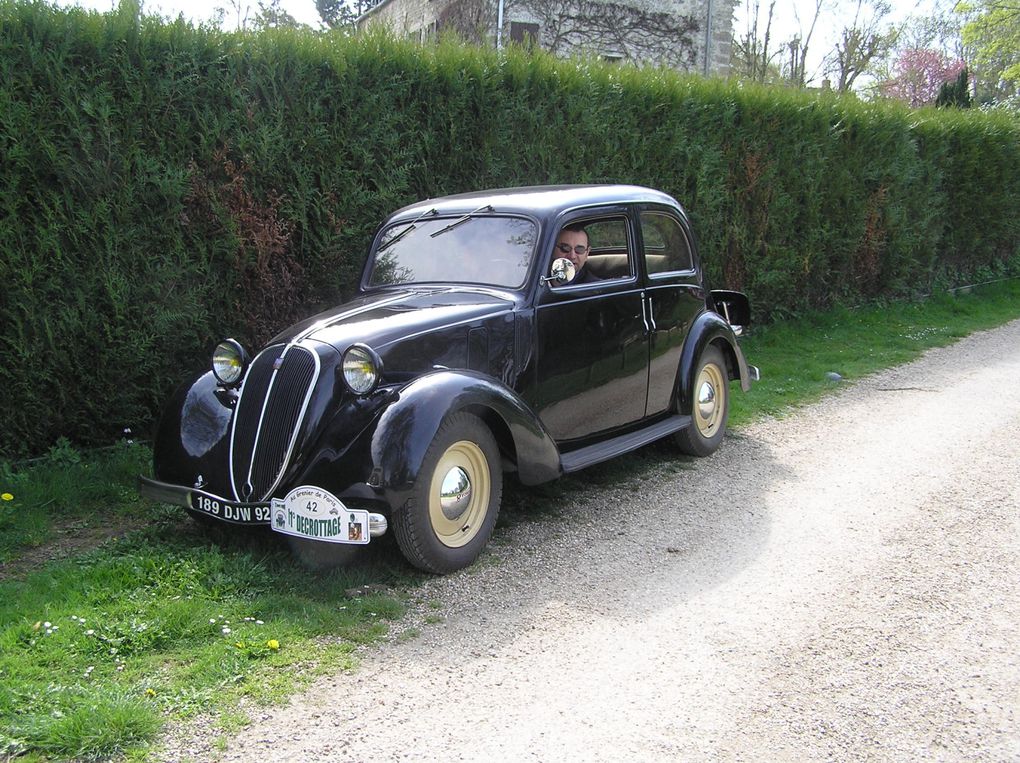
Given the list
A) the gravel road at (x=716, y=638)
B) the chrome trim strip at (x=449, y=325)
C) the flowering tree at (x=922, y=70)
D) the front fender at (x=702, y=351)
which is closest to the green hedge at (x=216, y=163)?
the chrome trim strip at (x=449, y=325)

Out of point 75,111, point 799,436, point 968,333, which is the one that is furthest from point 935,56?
point 75,111

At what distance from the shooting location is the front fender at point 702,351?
6.01m

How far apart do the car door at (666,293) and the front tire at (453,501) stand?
69.5 inches

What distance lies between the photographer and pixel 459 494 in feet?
13.9

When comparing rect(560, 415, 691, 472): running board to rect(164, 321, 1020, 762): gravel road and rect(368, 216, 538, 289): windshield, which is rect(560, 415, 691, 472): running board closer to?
rect(164, 321, 1020, 762): gravel road

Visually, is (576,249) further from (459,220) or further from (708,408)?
(708,408)

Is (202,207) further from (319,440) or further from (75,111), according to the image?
(319,440)

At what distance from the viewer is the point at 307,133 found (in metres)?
6.57

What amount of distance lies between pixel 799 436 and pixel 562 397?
8.92ft

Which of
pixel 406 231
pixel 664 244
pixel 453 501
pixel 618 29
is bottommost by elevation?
pixel 453 501

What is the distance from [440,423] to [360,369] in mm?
443

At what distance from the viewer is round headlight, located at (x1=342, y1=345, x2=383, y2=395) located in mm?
4043

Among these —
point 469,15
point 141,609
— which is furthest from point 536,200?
point 469,15

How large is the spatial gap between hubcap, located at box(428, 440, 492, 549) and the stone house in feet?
44.1
